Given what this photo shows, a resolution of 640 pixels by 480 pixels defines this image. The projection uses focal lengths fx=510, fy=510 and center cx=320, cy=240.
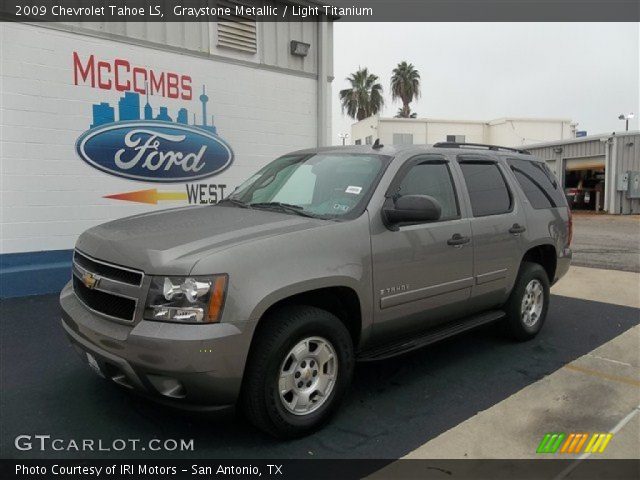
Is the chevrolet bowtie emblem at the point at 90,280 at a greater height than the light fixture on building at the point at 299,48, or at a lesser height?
lesser

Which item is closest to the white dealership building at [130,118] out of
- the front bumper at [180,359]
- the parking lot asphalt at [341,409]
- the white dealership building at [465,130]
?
the parking lot asphalt at [341,409]

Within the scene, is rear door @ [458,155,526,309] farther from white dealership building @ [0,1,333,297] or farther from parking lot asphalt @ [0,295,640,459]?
white dealership building @ [0,1,333,297]

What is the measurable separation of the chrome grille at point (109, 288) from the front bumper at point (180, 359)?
103 mm

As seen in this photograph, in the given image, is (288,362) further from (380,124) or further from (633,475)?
(380,124)

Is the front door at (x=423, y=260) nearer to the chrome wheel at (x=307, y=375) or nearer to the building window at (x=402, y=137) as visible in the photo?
the chrome wheel at (x=307, y=375)

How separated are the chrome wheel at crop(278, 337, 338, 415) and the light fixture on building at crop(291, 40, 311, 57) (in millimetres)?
7150

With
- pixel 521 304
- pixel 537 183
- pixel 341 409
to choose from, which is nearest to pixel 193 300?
pixel 341 409

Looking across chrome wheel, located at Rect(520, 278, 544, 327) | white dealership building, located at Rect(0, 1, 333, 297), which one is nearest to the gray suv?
chrome wheel, located at Rect(520, 278, 544, 327)

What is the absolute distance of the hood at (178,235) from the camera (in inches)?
113

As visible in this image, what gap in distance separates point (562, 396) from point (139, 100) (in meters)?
6.55

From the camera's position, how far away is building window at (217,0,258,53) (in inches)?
327

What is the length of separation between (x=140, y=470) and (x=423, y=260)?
2.32 m

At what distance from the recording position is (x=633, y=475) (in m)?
2.91

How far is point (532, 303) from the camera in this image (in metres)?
5.18
